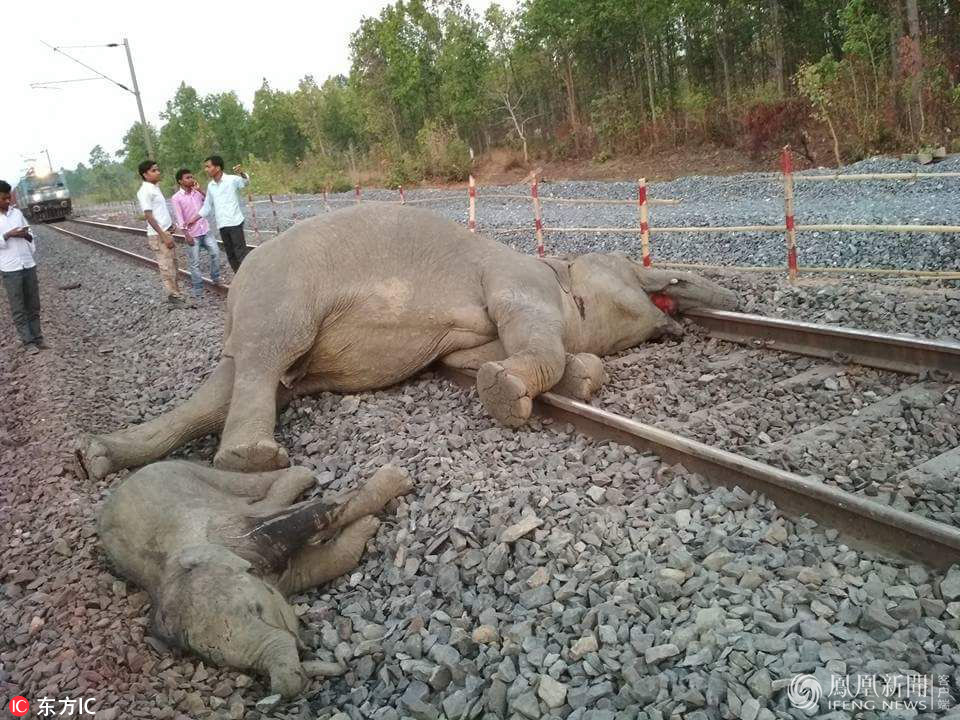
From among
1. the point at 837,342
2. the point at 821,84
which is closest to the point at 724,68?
the point at 821,84

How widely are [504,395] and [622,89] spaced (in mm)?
27889

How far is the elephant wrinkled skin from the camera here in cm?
481

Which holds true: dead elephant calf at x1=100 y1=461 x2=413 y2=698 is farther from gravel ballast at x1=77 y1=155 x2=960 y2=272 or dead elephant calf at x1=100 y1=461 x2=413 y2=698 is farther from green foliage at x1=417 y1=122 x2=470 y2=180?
green foliage at x1=417 y1=122 x2=470 y2=180

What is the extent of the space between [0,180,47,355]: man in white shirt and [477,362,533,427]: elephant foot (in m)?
6.39

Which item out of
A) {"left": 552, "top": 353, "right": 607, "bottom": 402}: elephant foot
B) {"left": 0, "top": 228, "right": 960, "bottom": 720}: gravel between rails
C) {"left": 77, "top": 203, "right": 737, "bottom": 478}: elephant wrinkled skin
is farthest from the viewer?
{"left": 552, "top": 353, "right": 607, "bottom": 402}: elephant foot

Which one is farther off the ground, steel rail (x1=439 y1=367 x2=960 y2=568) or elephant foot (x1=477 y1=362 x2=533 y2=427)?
elephant foot (x1=477 y1=362 x2=533 y2=427)

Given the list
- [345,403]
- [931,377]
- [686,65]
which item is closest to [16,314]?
[345,403]

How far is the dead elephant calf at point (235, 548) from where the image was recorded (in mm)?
2889

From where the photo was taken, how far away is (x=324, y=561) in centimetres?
354

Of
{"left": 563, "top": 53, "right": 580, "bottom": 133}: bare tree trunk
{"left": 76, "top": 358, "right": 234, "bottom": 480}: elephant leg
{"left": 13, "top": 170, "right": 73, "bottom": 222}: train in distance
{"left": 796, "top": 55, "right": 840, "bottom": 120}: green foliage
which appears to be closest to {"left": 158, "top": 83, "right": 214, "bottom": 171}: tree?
{"left": 13, "top": 170, "right": 73, "bottom": 222}: train in distance

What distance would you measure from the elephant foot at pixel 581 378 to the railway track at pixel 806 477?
23 centimetres

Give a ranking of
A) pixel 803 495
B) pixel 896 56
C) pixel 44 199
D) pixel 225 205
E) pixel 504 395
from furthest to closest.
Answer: pixel 44 199, pixel 896 56, pixel 225 205, pixel 504 395, pixel 803 495

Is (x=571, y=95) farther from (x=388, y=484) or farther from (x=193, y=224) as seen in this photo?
(x=388, y=484)

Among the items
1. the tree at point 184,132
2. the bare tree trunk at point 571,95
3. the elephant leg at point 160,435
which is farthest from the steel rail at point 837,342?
the tree at point 184,132
